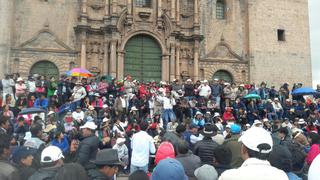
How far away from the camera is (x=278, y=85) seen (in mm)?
30078

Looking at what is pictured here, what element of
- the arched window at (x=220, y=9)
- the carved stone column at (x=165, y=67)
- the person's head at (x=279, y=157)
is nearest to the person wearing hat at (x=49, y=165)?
the person's head at (x=279, y=157)

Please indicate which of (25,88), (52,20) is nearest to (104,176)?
(25,88)

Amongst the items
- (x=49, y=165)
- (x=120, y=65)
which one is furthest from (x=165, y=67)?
(x=49, y=165)

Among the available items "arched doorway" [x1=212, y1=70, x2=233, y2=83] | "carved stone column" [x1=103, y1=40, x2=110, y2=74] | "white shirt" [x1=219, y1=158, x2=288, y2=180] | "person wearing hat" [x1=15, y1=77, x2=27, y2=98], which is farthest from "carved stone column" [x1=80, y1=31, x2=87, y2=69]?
"white shirt" [x1=219, y1=158, x2=288, y2=180]

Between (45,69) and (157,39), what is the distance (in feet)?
25.6

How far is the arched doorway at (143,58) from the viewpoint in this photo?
26969 millimetres

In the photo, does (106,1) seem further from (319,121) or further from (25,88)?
(319,121)

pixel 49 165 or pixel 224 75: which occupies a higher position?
pixel 224 75

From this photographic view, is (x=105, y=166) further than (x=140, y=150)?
No

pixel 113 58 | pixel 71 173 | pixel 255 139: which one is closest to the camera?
pixel 255 139

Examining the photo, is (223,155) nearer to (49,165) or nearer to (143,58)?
(49,165)

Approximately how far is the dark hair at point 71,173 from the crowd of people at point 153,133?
0.04ft

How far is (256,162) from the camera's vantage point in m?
3.83

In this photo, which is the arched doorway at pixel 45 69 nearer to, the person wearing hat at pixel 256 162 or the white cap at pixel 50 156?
the white cap at pixel 50 156
